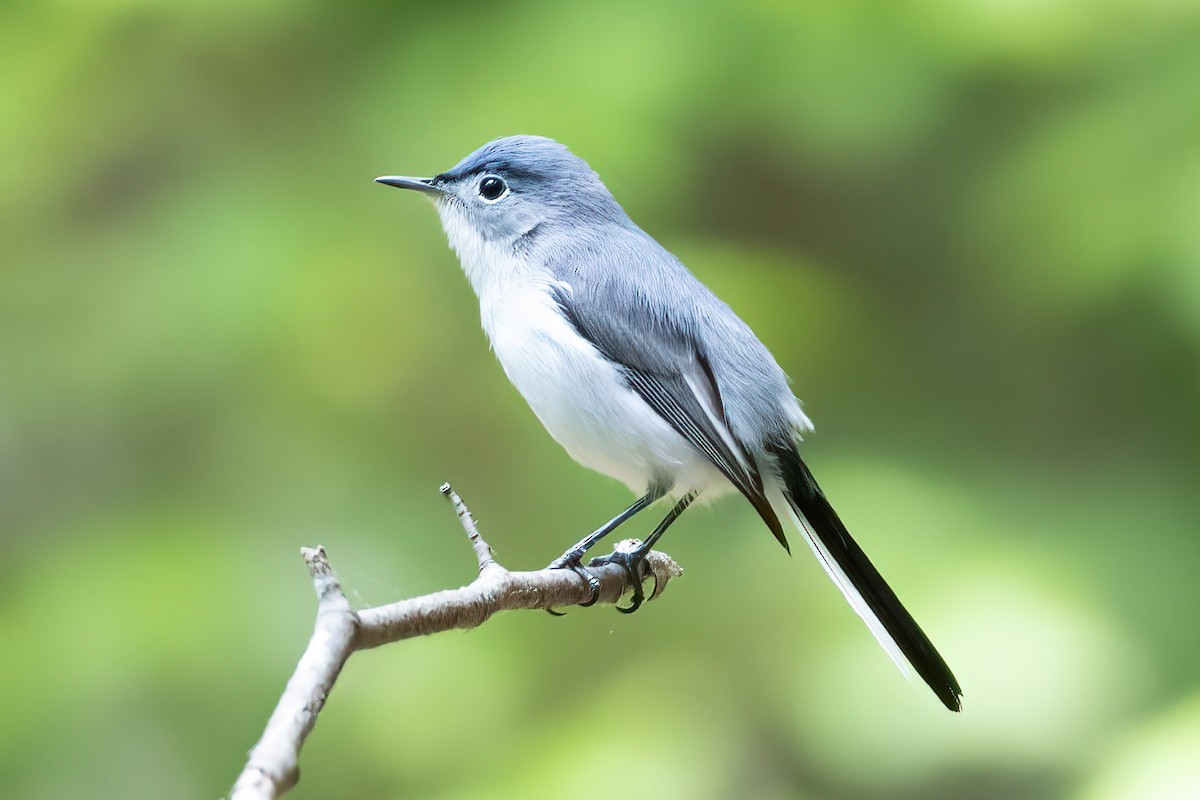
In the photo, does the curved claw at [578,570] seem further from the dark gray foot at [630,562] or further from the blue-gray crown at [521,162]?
the blue-gray crown at [521,162]

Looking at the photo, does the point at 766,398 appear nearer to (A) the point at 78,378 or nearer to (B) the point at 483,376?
(B) the point at 483,376

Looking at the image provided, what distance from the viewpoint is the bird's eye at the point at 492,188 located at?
1131mm

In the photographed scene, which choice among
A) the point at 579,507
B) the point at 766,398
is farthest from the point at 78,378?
the point at 766,398

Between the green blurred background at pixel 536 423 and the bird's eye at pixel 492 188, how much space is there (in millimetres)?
610

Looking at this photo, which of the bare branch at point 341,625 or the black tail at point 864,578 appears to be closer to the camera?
the bare branch at point 341,625

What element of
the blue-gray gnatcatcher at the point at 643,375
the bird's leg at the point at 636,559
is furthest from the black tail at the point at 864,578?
the bird's leg at the point at 636,559

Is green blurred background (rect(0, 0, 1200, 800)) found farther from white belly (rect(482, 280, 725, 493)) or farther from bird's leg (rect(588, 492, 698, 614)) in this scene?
white belly (rect(482, 280, 725, 493))

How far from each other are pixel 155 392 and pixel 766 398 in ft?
3.50

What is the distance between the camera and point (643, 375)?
102 centimetres

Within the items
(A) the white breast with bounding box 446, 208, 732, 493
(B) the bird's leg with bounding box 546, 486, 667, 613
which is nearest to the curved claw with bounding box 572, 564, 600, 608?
(B) the bird's leg with bounding box 546, 486, 667, 613

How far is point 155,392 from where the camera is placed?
5.63ft

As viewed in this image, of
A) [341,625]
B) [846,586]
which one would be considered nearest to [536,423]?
[846,586]

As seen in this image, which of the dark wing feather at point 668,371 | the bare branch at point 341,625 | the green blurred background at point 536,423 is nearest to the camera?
the bare branch at point 341,625

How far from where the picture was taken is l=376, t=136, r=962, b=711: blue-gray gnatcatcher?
1.01m
